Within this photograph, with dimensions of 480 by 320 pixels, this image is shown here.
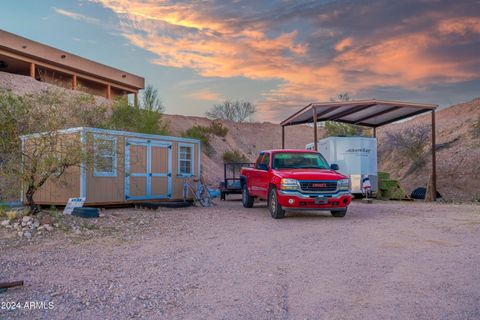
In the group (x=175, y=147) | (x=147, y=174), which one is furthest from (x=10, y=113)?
(x=175, y=147)

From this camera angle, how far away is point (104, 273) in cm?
673

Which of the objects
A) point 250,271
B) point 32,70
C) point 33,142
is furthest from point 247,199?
point 32,70

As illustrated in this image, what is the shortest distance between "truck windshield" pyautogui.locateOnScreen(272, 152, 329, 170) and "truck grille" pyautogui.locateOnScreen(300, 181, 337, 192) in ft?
4.54

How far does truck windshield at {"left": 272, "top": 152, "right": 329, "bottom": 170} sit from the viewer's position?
45.3ft

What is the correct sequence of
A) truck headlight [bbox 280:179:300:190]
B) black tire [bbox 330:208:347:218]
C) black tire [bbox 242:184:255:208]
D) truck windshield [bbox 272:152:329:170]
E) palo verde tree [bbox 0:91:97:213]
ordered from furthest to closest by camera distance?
black tire [bbox 242:184:255:208] → truck windshield [bbox 272:152:329:170] → black tire [bbox 330:208:347:218] → truck headlight [bbox 280:179:300:190] → palo verde tree [bbox 0:91:97:213]

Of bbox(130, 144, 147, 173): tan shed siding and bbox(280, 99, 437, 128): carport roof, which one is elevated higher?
bbox(280, 99, 437, 128): carport roof

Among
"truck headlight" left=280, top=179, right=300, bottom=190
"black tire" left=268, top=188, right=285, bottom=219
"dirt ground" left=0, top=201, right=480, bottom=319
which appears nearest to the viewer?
"dirt ground" left=0, top=201, right=480, bottom=319

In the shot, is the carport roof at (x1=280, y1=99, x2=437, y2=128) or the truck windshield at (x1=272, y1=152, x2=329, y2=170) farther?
the carport roof at (x1=280, y1=99, x2=437, y2=128)

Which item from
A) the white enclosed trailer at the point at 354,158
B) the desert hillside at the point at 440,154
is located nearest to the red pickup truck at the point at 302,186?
the white enclosed trailer at the point at 354,158

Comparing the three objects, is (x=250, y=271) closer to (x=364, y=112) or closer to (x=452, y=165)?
(x=364, y=112)

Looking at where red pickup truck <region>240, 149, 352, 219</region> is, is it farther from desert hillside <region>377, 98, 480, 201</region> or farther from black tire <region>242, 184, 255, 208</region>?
desert hillside <region>377, 98, 480, 201</region>

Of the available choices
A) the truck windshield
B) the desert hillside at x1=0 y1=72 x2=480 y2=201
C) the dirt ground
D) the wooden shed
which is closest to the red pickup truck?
the truck windshield

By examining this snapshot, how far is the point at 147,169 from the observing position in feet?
53.9

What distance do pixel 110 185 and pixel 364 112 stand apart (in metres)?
13.3
